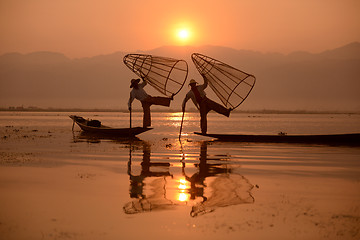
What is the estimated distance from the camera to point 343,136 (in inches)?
850

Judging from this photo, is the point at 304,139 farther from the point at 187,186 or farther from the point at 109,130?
the point at 187,186

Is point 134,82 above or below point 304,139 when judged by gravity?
above

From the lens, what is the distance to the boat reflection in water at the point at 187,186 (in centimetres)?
901

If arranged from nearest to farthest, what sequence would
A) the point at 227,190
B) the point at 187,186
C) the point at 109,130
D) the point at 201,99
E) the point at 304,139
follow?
the point at 227,190
the point at 187,186
the point at 304,139
the point at 201,99
the point at 109,130

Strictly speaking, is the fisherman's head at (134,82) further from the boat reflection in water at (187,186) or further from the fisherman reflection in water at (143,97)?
the boat reflection in water at (187,186)

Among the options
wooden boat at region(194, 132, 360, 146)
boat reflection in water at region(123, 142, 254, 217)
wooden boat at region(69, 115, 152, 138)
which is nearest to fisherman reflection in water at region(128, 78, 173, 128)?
wooden boat at region(69, 115, 152, 138)

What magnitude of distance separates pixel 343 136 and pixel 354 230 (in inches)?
593

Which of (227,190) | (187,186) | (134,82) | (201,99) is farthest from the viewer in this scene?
(134,82)

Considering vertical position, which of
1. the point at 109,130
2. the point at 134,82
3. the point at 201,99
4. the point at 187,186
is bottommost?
the point at 187,186

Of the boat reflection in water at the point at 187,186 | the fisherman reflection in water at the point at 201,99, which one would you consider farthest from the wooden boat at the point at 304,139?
the boat reflection in water at the point at 187,186

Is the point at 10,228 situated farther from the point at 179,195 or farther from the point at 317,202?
the point at 317,202

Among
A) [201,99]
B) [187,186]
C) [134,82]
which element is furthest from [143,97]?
[187,186]

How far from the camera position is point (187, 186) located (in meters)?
11.0

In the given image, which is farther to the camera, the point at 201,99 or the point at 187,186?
the point at 201,99
